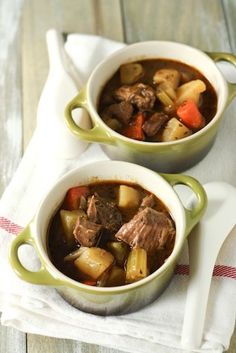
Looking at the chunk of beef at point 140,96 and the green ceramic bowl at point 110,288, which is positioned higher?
the chunk of beef at point 140,96

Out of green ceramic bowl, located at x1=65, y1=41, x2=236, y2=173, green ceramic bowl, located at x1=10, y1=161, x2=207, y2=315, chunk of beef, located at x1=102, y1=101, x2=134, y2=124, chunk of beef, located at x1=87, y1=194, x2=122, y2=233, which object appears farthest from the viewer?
chunk of beef, located at x1=102, y1=101, x2=134, y2=124

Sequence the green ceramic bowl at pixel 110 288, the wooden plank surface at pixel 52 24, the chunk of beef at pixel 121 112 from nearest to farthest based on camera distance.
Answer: the green ceramic bowl at pixel 110 288
the chunk of beef at pixel 121 112
the wooden plank surface at pixel 52 24

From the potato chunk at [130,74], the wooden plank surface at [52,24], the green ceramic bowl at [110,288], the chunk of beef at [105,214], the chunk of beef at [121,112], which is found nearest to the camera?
the green ceramic bowl at [110,288]

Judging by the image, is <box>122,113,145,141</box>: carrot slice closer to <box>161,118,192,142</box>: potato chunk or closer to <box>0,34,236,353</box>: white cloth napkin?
<box>161,118,192,142</box>: potato chunk

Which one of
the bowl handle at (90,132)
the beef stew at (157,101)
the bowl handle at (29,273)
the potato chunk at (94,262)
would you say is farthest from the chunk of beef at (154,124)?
the bowl handle at (29,273)

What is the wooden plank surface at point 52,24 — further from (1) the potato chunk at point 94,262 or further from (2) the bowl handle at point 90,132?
(1) the potato chunk at point 94,262

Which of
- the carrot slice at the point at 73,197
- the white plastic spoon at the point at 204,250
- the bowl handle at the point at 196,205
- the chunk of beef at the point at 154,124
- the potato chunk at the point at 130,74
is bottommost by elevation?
the white plastic spoon at the point at 204,250

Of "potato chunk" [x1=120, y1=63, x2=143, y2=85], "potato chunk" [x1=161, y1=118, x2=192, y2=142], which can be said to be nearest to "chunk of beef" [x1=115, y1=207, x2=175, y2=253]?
"potato chunk" [x1=161, y1=118, x2=192, y2=142]
